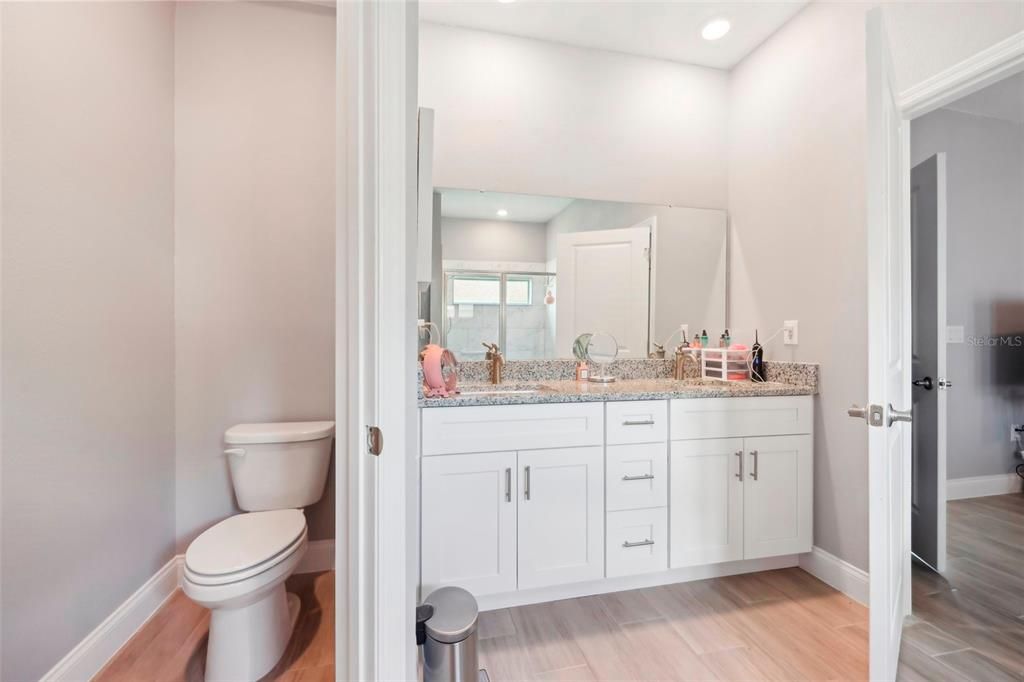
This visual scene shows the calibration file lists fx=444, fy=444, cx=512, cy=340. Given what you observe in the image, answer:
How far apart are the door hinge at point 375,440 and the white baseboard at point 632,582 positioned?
119cm

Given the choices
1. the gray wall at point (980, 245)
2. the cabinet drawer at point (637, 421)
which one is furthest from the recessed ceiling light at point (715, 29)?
the cabinet drawer at point (637, 421)

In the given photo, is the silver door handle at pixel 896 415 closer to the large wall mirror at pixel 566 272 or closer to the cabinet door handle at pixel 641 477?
the cabinet door handle at pixel 641 477

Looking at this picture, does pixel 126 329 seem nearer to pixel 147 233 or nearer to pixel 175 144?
pixel 147 233

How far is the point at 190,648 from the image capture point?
1.53 meters

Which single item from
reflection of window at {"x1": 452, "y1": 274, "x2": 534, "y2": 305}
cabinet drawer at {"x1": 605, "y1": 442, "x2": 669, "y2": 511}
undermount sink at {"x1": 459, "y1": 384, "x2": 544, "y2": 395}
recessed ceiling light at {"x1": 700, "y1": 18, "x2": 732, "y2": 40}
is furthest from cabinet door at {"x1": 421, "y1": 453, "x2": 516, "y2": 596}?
recessed ceiling light at {"x1": 700, "y1": 18, "x2": 732, "y2": 40}

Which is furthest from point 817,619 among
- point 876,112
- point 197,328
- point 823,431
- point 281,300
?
point 197,328

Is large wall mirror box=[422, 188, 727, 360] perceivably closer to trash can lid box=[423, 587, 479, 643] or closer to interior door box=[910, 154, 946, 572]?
interior door box=[910, 154, 946, 572]

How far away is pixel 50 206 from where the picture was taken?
1.29 metres

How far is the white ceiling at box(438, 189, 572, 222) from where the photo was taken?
2164mm

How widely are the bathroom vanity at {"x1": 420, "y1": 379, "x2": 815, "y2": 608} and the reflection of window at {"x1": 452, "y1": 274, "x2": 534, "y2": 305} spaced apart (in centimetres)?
49

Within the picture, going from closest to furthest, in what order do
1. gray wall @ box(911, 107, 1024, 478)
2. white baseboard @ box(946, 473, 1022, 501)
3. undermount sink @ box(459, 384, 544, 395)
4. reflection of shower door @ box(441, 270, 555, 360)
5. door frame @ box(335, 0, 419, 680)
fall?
1. door frame @ box(335, 0, 419, 680)
2. undermount sink @ box(459, 384, 544, 395)
3. reflection of shower door @ box(441, 270, 555, 360)
4. gray wall @ box(911, 107, 1024, 478)
5. white baseboard @ box(946, 473, 1022, 501)

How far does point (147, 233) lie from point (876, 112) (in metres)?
2.44

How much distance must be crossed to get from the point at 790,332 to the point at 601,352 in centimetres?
89

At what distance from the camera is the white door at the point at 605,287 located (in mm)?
2297
